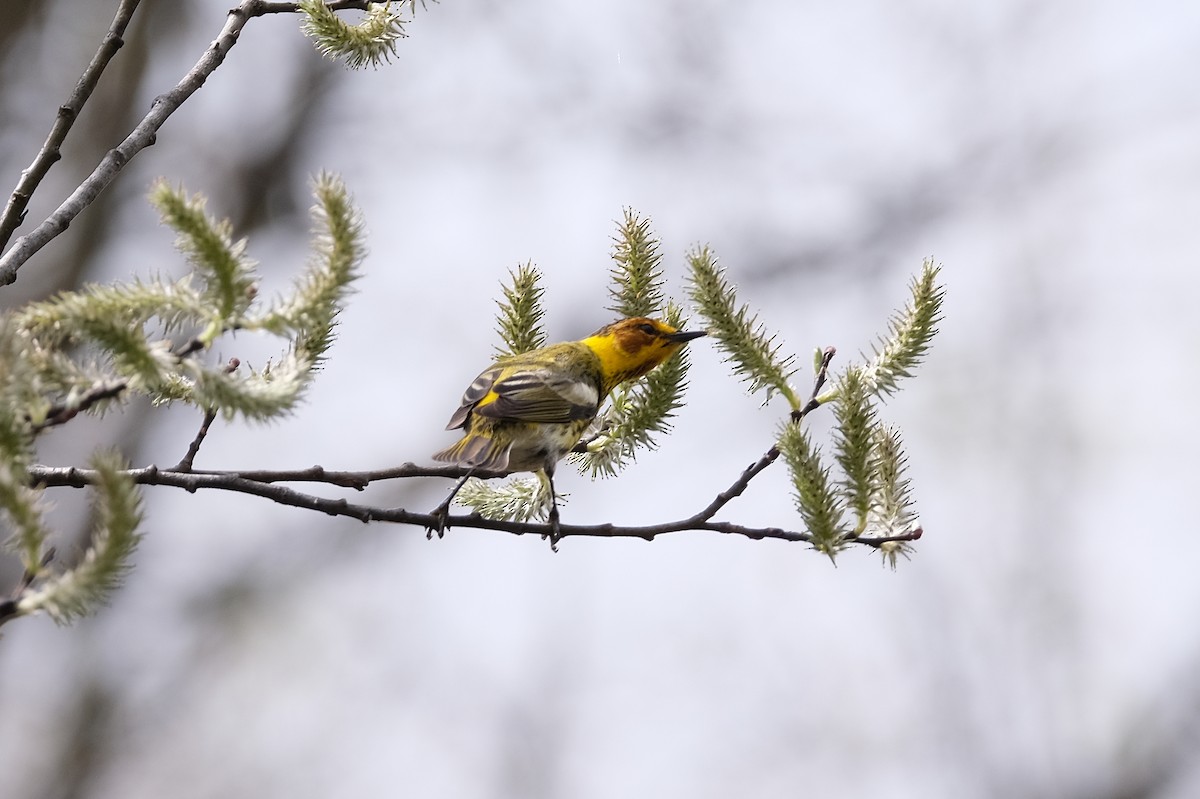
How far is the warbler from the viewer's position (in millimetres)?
3141

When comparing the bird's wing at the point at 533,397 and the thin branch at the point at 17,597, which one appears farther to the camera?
the bird's wing at the point at 533,397

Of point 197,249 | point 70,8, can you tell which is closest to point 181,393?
point 197,249

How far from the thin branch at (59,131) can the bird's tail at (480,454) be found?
3.97 feet

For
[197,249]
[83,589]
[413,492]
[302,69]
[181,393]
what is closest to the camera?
[83,589]

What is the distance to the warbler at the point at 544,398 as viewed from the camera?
124 inches

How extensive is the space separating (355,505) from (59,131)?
0.85 meters

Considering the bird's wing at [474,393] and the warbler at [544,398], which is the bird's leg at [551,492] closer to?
the warbler at [544,398]

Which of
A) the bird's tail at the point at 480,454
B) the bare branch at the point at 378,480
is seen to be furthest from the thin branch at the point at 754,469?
the bird's tail at the point at 480,454

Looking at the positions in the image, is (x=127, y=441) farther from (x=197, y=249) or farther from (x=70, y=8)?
(x=197, y=249)

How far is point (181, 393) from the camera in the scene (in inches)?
79.5

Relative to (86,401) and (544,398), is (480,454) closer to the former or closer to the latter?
(544,398)

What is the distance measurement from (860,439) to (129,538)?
1.25m

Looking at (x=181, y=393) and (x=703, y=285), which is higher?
(x=703, y=285)

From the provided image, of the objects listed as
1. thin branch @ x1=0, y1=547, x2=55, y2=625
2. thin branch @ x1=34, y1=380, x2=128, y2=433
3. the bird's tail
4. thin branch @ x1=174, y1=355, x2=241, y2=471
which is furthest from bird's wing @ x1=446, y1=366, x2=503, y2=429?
thin branch @ x1=0, y1=547, x2=55, y2=625
